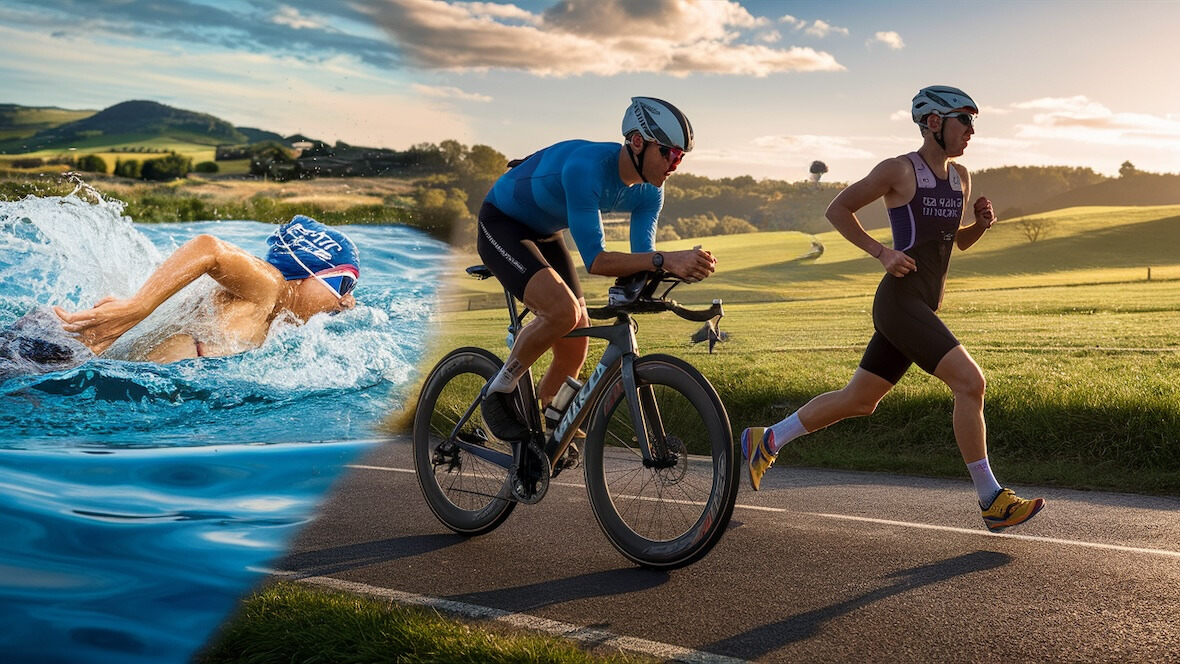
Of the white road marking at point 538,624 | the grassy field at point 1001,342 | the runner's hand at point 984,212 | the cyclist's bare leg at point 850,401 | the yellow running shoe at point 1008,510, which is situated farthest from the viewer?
the grassy field at point 1001,342

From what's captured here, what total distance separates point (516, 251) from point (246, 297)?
4.00 feet

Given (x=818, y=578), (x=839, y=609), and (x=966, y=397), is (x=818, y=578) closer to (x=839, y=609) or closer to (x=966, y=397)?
(x=839, y=609)

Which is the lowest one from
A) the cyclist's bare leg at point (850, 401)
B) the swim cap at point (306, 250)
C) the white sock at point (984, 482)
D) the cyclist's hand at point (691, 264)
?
the white sock at point (984, 482)

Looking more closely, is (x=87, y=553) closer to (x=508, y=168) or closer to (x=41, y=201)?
(x=41, y=201)

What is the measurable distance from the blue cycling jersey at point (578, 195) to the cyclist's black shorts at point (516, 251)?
0.18ft

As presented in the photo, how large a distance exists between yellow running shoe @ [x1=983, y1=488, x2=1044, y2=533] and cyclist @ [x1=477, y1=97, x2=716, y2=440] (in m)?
2.17

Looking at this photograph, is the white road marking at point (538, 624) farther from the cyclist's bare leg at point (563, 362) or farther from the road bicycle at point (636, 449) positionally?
the cyclist's bare leg at point (563, 362)

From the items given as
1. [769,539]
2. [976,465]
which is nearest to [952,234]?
[976,465]

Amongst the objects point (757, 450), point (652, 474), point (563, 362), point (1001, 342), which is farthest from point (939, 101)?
point (1001, 342)

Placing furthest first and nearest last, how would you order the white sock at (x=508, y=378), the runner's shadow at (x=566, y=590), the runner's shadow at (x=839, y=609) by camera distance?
the white sock at (x=508, y=378)
the runner's shadow at (x=566, y=590)
the runner's shadow at (x=839, y=609)

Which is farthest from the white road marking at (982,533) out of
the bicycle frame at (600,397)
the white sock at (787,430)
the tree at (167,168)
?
the tree at (167,168)

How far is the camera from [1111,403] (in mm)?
9180

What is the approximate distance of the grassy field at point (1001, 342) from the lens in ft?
29.2

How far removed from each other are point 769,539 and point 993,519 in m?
1.10
